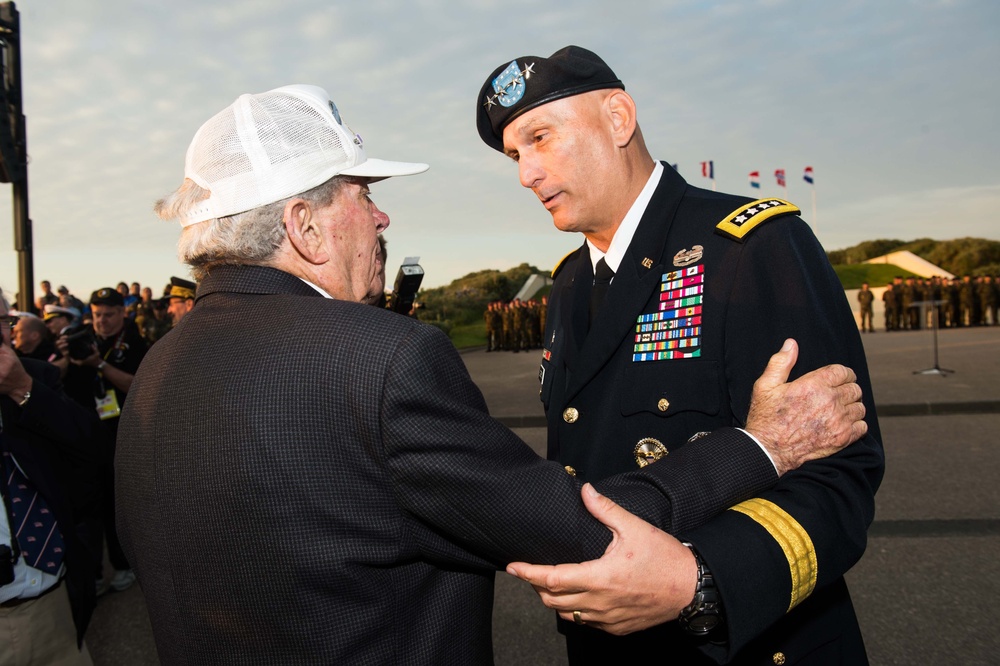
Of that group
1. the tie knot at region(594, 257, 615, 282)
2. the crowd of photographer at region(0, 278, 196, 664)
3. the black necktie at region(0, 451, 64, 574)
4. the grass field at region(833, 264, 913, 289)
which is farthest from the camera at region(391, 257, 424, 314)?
the grass field at region(833, 264, 913, 289)

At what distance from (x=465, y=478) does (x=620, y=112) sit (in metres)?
1.44

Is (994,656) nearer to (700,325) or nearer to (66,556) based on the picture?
(700,325)

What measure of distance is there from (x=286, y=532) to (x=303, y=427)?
0.64 ft

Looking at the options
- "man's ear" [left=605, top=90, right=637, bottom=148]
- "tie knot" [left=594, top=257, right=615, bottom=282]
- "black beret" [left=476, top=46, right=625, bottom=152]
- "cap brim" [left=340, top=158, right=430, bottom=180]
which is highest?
"black beret" [left=476, top=46, right=625, bottom=152]

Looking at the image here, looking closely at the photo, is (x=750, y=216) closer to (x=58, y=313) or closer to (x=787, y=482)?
(x=787, y=482)

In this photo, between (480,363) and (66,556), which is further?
(480,363)

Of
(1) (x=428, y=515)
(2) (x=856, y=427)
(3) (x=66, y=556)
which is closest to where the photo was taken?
(1) (x=428, y=515)

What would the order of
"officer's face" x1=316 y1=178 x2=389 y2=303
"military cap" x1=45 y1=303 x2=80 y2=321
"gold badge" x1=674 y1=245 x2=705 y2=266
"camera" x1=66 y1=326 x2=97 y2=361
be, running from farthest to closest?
"military cap" x1=45 y1=303 x2=80 y2=321
"camera" x1=66 y1=326 x2=97 y2=361
"gold badge" x1=674 y1=245 x2=705 y2=266
"officer's face" x1=316 y1=178 x2=389 y2=303

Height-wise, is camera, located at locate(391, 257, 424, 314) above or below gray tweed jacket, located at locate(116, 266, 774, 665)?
above

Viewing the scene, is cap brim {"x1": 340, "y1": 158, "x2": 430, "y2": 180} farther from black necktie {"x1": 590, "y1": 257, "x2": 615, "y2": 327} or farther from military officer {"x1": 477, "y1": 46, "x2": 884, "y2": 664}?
black necktie {"x1": 590, "y1": 257, "x2": 615, "y2": 327}

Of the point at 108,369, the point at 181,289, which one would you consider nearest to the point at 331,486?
the point at 108,369

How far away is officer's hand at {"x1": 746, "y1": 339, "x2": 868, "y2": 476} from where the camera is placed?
1585 mm

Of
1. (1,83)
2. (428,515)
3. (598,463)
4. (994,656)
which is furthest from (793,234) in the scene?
(1,83)

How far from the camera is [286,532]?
52.7 inches
